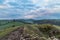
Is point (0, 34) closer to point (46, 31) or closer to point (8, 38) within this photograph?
point (8, 38)

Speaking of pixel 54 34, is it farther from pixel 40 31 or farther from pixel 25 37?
pixel 25 37

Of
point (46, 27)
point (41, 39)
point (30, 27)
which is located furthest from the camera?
point (46, 27)

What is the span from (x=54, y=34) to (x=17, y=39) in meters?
2.53

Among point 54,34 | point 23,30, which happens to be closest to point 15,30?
point 23,30

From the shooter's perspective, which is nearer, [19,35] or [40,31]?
[19,35]

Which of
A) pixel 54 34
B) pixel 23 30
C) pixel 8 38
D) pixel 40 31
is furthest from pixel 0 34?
pixel 54 34

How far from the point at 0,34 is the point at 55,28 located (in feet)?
12.3

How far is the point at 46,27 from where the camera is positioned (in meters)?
12.5

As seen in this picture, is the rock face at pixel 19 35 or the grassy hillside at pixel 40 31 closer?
the rock face at pixel 19 35

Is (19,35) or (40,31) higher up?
(40,31)

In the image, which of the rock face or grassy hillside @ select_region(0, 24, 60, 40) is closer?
the rock face

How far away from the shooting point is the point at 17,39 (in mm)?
11055

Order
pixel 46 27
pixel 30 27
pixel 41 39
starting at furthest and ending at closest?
pixel 46 27 < pixel 30 27 < pixel 41 39

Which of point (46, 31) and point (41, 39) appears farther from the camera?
point (46, 31)
